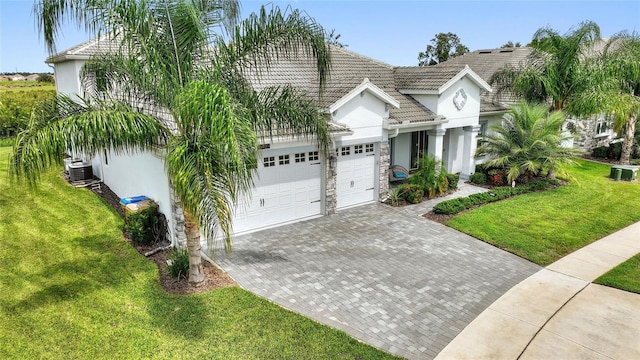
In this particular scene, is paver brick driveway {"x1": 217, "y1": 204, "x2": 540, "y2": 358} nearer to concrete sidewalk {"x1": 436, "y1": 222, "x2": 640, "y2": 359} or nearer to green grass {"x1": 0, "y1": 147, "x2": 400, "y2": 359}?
concrete sidewalk {"x1": 436, "y1": 222, "x2": 640, "y2": 359}

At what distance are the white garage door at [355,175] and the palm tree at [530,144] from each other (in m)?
6.06

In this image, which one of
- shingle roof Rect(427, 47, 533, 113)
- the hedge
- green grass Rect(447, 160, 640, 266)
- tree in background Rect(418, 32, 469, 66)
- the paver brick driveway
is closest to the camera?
the paver brick driveway

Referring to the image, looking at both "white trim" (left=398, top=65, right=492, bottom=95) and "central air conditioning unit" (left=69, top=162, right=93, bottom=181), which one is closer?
"white trim" (left=398, top=65, right=492, bottom=95)

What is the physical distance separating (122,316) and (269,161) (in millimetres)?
6081

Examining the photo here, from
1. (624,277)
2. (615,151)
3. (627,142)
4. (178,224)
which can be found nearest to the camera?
(624,277)

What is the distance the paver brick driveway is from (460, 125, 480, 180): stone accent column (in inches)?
257

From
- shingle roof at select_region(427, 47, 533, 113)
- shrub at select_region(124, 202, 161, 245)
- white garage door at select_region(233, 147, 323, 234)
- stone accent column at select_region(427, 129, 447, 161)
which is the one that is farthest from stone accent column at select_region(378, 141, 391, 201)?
shingle roof at select_region(427, 47, 533, 113)

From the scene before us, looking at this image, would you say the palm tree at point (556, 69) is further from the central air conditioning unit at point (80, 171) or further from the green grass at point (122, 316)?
the central air conditioning unit at point (80, 171)

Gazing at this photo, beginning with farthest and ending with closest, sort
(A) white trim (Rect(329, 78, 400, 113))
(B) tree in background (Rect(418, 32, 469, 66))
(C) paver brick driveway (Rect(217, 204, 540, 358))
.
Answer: (B) tree in background (Rect(418, 32, 469, 66))
(A) white trim (Rect(329, 78, 400, 113))
(C) paver brick driveway (Rect(217, 204, 540, 358))

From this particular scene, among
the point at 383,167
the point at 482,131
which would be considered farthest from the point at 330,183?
the point at 482,131

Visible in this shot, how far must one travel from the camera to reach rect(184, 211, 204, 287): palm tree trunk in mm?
8867

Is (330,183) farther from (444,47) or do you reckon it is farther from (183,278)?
(444,47)

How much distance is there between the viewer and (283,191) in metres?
13.2

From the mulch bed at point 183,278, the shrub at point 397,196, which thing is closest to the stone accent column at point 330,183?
the shrub at point 397,196
